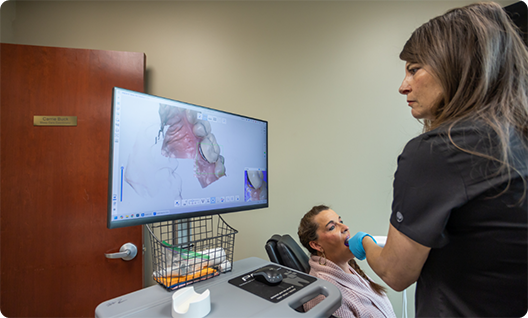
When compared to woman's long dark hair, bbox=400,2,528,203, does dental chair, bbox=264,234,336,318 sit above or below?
below

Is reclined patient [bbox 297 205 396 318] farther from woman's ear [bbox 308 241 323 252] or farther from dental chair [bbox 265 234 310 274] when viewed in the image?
dental chair [bbox 265 234 310 274]

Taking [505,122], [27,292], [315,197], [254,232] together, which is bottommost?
[27,292]

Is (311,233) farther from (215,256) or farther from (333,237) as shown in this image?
(215,256)

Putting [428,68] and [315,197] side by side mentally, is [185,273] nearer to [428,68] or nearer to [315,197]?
[428,68]

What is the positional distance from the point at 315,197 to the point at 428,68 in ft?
3.65

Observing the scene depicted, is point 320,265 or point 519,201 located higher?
point 519,201

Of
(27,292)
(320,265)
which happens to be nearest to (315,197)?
(320,265)

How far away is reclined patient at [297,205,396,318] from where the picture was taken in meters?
1.11

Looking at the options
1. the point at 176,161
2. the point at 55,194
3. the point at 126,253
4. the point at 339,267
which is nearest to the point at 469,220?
the point at 176,161

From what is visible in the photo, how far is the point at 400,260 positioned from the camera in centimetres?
57

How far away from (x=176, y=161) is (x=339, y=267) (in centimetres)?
95

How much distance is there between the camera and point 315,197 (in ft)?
5.33

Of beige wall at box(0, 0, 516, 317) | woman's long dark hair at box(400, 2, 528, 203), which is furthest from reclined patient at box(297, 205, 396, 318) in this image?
woman's long dark hair at box(400, 2, 528, 203)

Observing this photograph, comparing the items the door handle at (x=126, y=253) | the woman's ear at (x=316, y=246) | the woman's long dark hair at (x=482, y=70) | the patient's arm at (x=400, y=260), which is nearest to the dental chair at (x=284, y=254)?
the woman's ear at (x=316, y=246)
